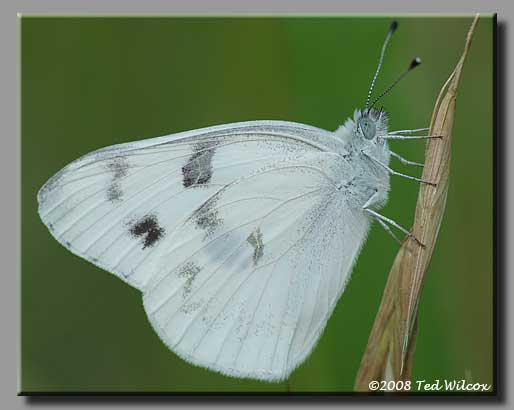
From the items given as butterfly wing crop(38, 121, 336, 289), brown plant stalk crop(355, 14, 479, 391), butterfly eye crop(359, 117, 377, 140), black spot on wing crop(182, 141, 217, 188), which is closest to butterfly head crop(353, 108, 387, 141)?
butterfly eye crop(359, 117, 377, 140)

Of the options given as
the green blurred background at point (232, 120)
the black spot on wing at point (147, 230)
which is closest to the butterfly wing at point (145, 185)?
the black spot on wing at point (147, 230)

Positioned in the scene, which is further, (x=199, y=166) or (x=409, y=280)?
(x=199, y=166)

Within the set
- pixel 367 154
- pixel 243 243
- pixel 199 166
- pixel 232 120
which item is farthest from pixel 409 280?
pixel 232 120

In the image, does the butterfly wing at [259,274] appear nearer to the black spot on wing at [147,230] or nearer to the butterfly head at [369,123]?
the black spot on wing at [147,230]

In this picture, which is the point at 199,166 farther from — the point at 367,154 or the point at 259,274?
the point at 367,154

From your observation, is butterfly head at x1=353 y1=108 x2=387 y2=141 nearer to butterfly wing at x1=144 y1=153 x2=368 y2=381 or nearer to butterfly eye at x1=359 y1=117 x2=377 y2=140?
butterfly eye at x1=359 y1=117 x2=377 y2=140

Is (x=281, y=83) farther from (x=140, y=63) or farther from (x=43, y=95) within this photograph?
(x=43, y=95)
